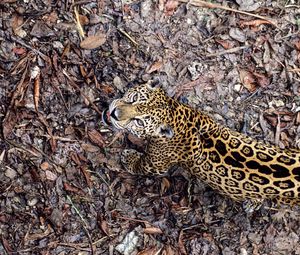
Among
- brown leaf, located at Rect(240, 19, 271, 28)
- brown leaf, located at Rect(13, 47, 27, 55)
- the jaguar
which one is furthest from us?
brown leaf, located at Rect(240, 19, 271, 28)

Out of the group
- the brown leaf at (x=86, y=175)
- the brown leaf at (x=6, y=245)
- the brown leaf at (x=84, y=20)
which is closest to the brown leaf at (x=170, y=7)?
the brown leaf at (x=84, y=20)

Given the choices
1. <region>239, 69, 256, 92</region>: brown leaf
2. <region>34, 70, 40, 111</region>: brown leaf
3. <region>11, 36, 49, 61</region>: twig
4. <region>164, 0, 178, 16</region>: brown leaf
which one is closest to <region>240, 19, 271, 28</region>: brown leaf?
<region>239, 69, 256, 92</region>: brown leaf

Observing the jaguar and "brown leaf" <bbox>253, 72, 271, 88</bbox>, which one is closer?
the jaguar

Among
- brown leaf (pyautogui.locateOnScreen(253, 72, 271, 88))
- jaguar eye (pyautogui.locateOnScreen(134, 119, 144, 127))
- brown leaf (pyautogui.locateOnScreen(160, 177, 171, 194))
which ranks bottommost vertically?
brown leaf (pyautogui.locateOnScreen(160, 177, 171, 194))

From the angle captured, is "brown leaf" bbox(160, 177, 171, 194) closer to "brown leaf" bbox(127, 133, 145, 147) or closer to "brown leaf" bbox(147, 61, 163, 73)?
"brown leaf" bbox(127, 133, 145, 147)

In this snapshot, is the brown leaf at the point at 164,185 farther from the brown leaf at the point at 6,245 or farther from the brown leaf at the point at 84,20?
the brown leaf at the point at 84,20

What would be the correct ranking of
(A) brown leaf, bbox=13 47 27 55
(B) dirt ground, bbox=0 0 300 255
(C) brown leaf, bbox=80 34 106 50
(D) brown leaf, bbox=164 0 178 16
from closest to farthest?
(B) dirt ground, bbox=0 0 300 255, (A) brown leaf, bbox=13 47 27 55, (C) brown leaf, bbox=80 34 106 50, (D) brown leaf, bbox=164 0 178 16

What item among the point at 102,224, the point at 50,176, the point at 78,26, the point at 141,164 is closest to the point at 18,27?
the point at 78,26

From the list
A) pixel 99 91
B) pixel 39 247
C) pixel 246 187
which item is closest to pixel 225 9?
pixel 99 91
